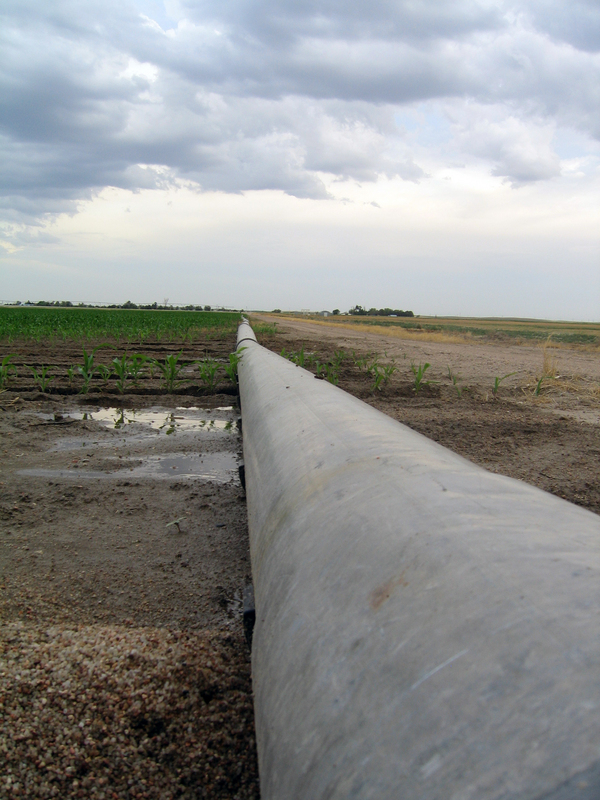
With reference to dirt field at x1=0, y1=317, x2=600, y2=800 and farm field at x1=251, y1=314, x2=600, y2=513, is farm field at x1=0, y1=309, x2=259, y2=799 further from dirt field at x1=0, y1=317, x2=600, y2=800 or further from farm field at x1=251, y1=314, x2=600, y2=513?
farm field at x1=251, y1=314, x2=600, y2=513

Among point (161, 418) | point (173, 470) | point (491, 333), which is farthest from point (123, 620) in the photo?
point (491, 333)

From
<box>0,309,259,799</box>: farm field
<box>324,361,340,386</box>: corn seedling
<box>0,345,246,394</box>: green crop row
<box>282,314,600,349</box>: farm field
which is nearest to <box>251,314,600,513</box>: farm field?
<box>324,361,340,386</box>: corn seedling

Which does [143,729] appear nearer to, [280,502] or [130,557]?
[280,502]

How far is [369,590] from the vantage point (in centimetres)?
69

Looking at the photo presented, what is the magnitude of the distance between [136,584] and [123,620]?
21 cm

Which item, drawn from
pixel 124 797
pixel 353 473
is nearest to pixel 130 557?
pixel 124 797

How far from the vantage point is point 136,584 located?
5.23ft

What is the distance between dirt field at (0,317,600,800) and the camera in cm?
95

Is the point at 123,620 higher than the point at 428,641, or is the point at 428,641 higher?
the point at 428,641

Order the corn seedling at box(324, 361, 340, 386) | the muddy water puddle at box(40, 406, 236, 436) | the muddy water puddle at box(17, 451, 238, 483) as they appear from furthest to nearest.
A: 1. the corn seedling at box(324, 361, 340, 386)
2. the muddy water puddle at box(40, 406, 236, 436)
3. the muddy water puddle at box(17, 451, 238, 483)

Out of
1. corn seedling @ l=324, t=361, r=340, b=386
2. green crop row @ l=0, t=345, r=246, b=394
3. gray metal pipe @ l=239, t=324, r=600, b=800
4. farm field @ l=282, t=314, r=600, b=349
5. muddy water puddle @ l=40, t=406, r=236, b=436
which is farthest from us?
farm field @ l=282, t=314, r=600, b=349

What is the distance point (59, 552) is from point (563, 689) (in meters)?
1.75

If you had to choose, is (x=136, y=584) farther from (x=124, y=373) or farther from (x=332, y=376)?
(x=124, y=373)

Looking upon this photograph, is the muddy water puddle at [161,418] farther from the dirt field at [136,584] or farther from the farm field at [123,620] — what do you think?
the farm field at [123,620]
